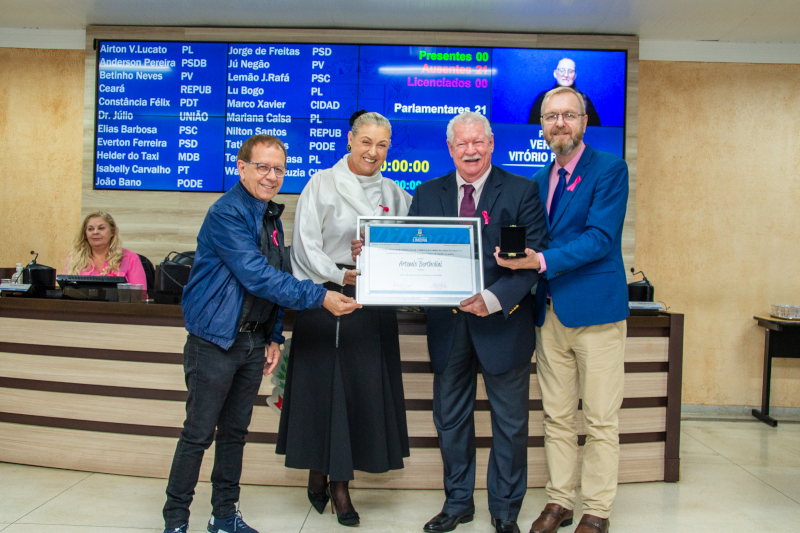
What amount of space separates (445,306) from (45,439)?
230cm

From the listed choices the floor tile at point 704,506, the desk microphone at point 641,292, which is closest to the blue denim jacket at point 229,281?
the floor tile at point 704,506

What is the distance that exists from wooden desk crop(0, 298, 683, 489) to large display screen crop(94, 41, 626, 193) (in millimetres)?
1903

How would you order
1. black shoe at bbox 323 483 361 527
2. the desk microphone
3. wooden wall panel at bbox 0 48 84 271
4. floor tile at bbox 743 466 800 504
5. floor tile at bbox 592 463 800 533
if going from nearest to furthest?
black shoe at bbox 323 483 361 527, floor tile at bbox 592 463 800 533, floor tile at bbox 743 466 800 504, the desk microphone, wooden wall panel at bbox 0 48 84 271

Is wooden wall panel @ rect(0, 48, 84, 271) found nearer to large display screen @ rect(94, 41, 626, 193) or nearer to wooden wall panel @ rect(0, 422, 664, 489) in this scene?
large display screen @ rect(94, 41, 626, 193)

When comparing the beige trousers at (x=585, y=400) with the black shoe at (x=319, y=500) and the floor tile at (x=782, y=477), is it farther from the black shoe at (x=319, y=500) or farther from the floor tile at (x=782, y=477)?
the floor tile at (x=782, y=477)

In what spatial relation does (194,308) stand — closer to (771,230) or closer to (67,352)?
(67,352)

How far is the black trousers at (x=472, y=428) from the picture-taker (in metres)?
2.16

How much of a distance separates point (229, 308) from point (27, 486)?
1675mm

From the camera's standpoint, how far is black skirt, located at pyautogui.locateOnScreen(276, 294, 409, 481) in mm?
2232

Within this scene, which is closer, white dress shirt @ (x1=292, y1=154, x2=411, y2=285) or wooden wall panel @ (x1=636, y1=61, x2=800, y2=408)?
white dress shirt @ (x1=292, y1=154, x2=411, y2=285)

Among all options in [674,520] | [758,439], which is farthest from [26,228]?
[758,439]

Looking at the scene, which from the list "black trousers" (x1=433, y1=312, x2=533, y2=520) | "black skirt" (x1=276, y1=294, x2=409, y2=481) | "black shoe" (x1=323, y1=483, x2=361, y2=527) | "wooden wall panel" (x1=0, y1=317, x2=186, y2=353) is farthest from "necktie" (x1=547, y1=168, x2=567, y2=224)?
"wooden wall panel" (x1=0, y1=317, x2=186, y2=353)

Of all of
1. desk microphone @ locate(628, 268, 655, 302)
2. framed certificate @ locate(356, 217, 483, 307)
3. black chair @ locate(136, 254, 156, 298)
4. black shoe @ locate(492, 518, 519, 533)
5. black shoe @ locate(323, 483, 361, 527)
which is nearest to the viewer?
framed certificate @ locate(356, 217, 483, 307)

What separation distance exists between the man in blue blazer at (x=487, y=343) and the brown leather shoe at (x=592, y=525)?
258mm
